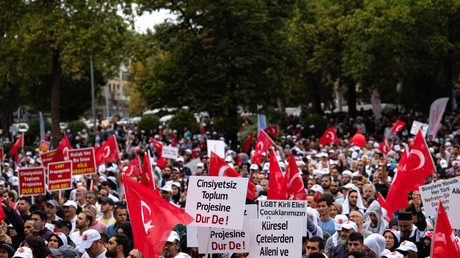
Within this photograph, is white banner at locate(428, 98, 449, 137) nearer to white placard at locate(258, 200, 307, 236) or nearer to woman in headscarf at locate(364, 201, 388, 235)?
woman in headscarf at locate(364, 201, 388, 235)

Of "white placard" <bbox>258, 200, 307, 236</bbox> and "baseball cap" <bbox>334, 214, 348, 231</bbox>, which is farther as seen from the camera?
"baseball cap" <bbox>334, 214, 348, 231</bbox>

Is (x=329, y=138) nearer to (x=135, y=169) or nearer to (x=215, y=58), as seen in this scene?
(x=215, y=58)

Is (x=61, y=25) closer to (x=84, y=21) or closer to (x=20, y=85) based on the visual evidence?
(x=84, y=21)

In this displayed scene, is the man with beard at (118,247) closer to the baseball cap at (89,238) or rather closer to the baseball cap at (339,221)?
the baseball cap at (89,238)

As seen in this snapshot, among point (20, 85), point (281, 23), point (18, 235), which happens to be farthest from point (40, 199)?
point (20, 85)

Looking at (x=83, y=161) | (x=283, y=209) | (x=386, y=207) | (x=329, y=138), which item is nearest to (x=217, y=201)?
(x=283, y=209)

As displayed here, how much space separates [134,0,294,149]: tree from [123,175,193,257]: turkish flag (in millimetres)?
18968

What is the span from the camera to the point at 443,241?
670 centimetres

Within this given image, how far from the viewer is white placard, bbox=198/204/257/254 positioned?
24.2ft

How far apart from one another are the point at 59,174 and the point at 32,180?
1.78 ft

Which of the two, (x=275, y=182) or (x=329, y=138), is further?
(x=329, y=138)

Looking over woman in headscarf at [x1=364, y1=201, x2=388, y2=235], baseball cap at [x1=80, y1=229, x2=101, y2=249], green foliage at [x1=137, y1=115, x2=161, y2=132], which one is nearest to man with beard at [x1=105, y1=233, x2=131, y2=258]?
baseball cap at [x1=80, y1=229, x2=101, y2=249]

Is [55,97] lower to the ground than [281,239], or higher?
higher

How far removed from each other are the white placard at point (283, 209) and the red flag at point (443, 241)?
2.07 m
